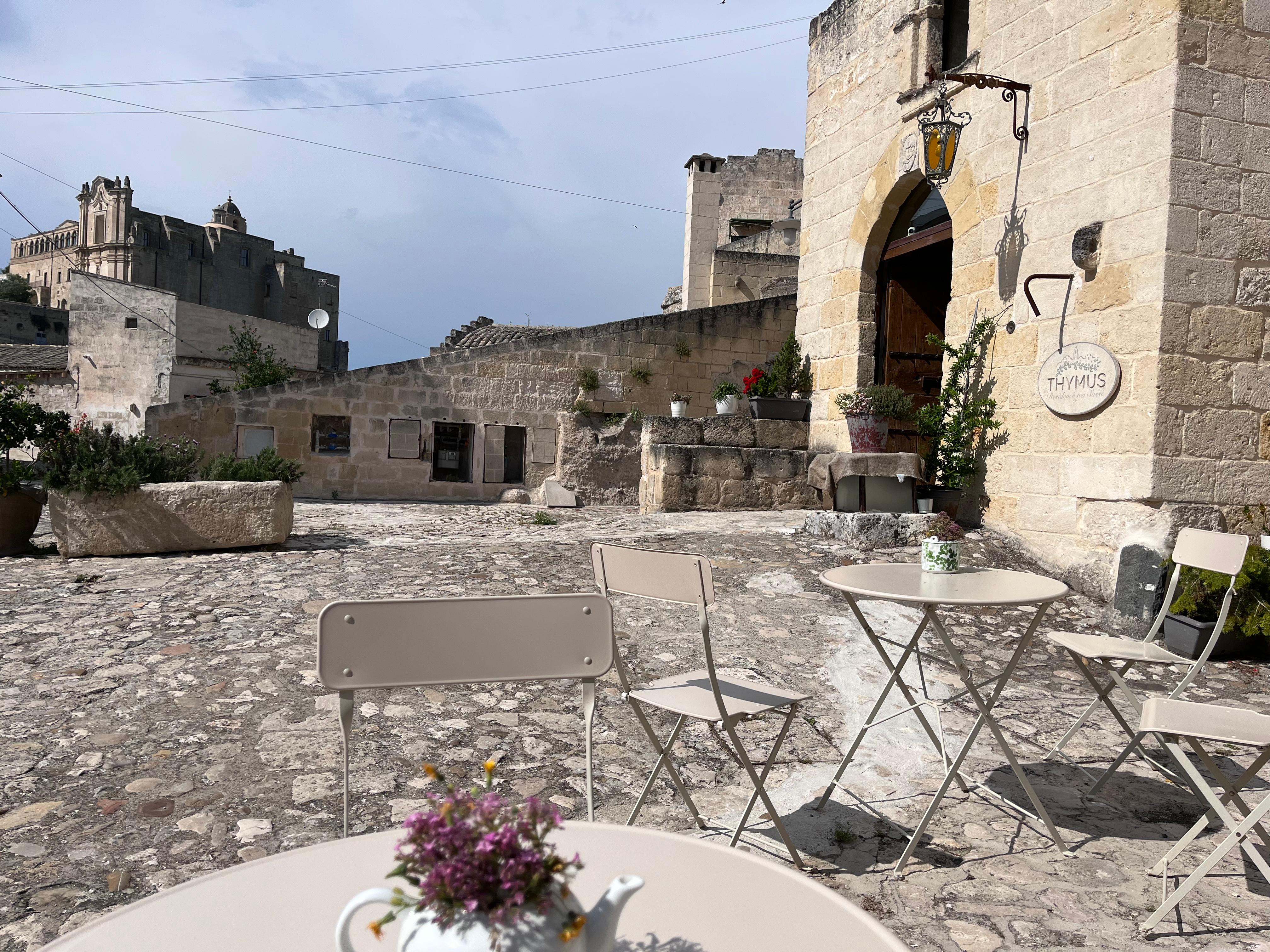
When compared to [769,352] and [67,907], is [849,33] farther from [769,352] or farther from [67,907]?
[67,907]

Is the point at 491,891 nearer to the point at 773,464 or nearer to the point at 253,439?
the point at 773,464

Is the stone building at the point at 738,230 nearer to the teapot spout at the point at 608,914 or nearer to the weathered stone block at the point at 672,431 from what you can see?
the weathered stone block at the point at 672,431

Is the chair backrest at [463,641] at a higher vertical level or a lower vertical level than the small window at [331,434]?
A: lower

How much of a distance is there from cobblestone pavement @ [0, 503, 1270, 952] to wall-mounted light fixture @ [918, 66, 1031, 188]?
3.36 metres

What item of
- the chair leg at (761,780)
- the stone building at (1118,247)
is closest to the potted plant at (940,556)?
the chair leg at (761,780)

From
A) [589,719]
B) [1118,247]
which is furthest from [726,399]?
[589,719]

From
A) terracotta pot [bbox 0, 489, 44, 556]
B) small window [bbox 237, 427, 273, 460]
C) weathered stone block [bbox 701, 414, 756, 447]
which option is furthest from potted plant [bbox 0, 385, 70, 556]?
weathered stone block [bbox 701, 414, 756, 447]

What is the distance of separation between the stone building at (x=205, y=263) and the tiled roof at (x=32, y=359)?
1390 centimetres

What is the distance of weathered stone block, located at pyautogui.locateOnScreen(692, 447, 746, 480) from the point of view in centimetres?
859

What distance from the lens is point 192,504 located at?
20.3 ft

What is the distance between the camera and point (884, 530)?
6.46 meters

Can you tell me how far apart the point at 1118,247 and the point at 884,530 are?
2373 mm

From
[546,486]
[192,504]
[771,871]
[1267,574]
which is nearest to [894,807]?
[771,871]

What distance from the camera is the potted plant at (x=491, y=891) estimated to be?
0.80m
